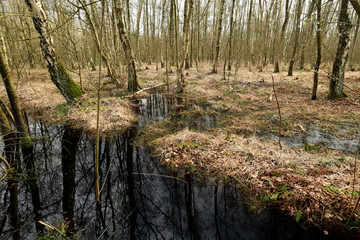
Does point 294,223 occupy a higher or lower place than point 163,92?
lower

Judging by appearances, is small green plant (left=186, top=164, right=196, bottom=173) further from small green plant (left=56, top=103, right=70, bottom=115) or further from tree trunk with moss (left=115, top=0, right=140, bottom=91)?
tree trunk with moss (left=115, top=0, right=140, bottom=91)

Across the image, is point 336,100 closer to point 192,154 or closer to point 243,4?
point 192,154

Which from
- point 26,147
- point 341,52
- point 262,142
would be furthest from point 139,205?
point 341,52

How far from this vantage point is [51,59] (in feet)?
21.4

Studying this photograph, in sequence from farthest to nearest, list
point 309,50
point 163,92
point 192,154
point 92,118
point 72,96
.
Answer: point 309,50
point 163,92
point 72,96
point 92,118
point 192,154

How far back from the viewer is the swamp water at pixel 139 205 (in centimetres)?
275

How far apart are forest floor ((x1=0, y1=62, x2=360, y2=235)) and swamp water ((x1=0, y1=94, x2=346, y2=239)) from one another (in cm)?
37

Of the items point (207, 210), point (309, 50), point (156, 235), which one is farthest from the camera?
point (309, 50)

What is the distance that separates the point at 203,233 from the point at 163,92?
1031cm

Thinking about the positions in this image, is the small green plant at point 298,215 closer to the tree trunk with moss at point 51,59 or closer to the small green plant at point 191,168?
the small green plant at point 191,168

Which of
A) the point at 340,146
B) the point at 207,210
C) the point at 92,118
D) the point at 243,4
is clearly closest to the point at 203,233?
the point at 207,210

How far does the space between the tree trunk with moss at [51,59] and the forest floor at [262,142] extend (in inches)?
22.2

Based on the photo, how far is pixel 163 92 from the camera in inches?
481

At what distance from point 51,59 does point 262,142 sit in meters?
8.02
